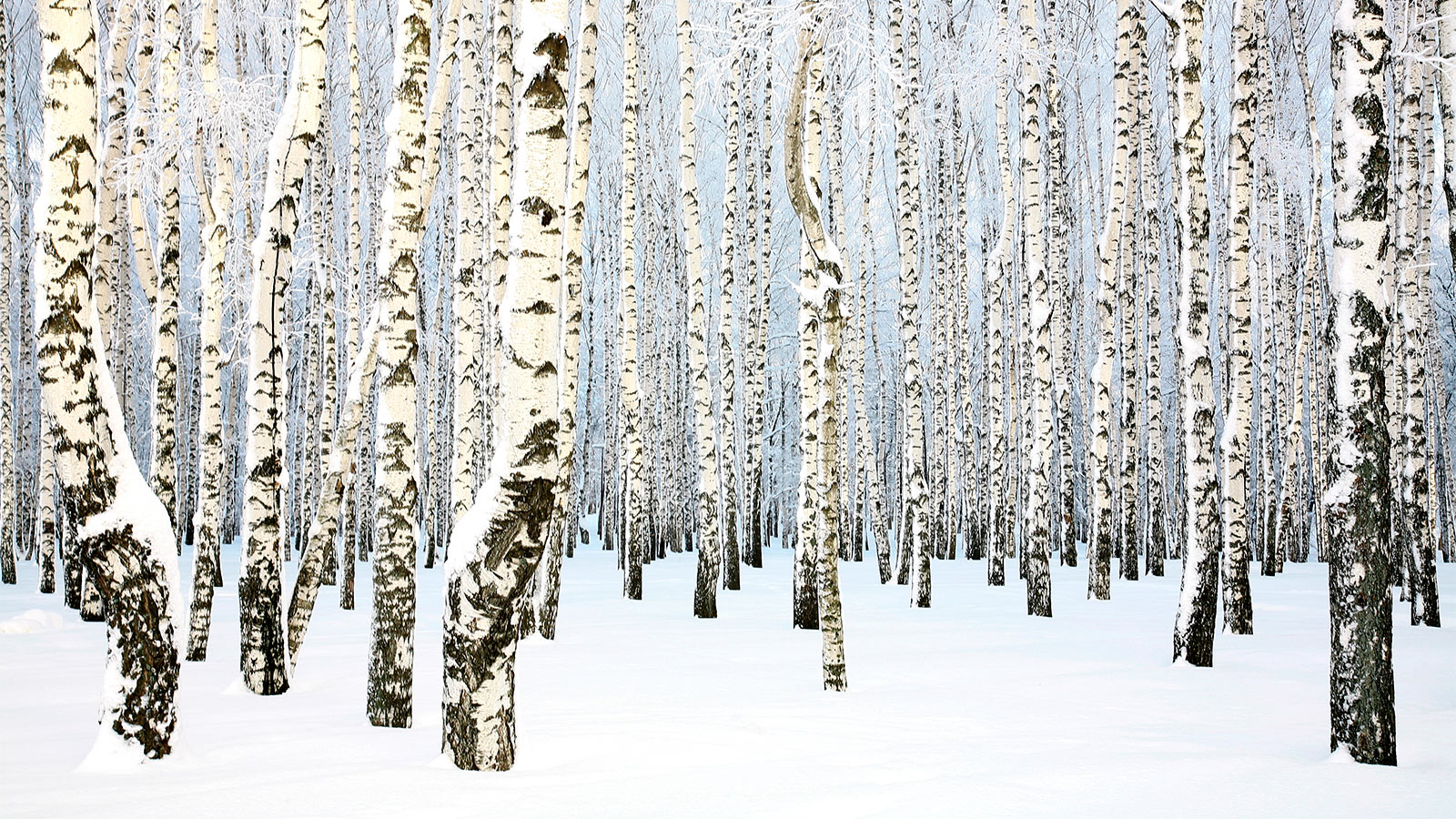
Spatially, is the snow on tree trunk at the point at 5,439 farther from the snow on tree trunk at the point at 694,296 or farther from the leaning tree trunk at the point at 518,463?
the leaning tree trunk at the point at 518,463

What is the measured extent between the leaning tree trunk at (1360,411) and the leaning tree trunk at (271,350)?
16.6ft

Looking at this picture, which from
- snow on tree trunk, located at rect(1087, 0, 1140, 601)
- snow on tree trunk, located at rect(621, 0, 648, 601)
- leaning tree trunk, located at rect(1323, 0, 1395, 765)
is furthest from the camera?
snow on tree trunk, located at rect(621, 0, 648, 601)

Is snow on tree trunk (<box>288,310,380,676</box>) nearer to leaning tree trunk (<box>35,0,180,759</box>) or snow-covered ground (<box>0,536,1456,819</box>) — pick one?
snow-covered ground (<box>0,536,1456,819</box>)

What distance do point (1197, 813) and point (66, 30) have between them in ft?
16.7

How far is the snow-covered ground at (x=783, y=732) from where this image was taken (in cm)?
357

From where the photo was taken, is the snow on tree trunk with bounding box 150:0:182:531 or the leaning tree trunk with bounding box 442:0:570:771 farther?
the snow on tree trunk with bounding box 150:0:182:531

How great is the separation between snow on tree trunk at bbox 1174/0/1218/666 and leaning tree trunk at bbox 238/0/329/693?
5.61m

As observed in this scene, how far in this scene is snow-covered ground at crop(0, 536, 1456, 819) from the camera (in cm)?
357

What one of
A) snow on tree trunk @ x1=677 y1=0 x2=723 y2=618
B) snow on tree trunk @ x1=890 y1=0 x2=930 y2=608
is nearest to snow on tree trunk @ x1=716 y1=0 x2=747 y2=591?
snow on tree trunk @ x1=677 y1=0 x2=723 y2=618

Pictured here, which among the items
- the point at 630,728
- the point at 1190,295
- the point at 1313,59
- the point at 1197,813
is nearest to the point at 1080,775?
the point at 1197,813

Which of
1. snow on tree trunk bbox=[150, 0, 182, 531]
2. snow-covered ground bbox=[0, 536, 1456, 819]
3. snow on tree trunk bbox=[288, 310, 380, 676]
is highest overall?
snow on tree trunk bbox=[150, 0, 182, 531]

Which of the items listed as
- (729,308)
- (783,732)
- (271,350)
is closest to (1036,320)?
(729,308)

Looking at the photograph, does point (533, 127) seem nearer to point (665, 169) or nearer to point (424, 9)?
point (424, 9)

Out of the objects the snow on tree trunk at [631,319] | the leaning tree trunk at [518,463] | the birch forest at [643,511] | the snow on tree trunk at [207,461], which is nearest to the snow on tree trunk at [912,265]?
the birch forest at [643,511]
